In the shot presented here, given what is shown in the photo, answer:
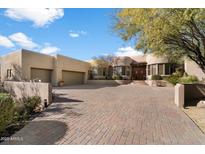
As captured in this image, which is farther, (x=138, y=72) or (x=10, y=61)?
(x=138, y=72)

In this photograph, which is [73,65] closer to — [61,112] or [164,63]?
[164,63]

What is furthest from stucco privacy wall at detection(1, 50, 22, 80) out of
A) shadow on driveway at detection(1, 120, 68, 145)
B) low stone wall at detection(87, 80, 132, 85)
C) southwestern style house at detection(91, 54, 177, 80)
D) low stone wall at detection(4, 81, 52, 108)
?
shadow on driveway at detection(1, 120, 68, 145)

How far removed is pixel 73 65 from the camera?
1254 inches

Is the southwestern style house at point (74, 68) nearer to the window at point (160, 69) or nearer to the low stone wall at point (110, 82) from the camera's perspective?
the window at point (160, 69)

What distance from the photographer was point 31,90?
43.3 feet

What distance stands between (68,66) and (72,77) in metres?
2.81

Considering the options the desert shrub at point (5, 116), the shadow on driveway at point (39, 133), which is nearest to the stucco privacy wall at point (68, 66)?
the desert shrub at point (5, 116)

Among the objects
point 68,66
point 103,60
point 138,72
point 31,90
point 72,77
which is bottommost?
point 31,90

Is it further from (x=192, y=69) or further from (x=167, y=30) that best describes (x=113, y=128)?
(x=192, y=69)

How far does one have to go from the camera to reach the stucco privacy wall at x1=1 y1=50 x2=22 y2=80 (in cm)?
2281

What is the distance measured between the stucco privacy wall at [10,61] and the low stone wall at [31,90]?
23.7 feet

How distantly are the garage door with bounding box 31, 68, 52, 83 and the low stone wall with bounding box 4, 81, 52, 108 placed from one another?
27.1 feet

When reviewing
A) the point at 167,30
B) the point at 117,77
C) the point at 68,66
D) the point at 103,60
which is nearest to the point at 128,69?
the point at 117,77

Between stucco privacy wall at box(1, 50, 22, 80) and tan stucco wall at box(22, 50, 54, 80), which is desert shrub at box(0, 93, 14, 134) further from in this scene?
stucco privacy wall at box(1, 50, 22, 80)
